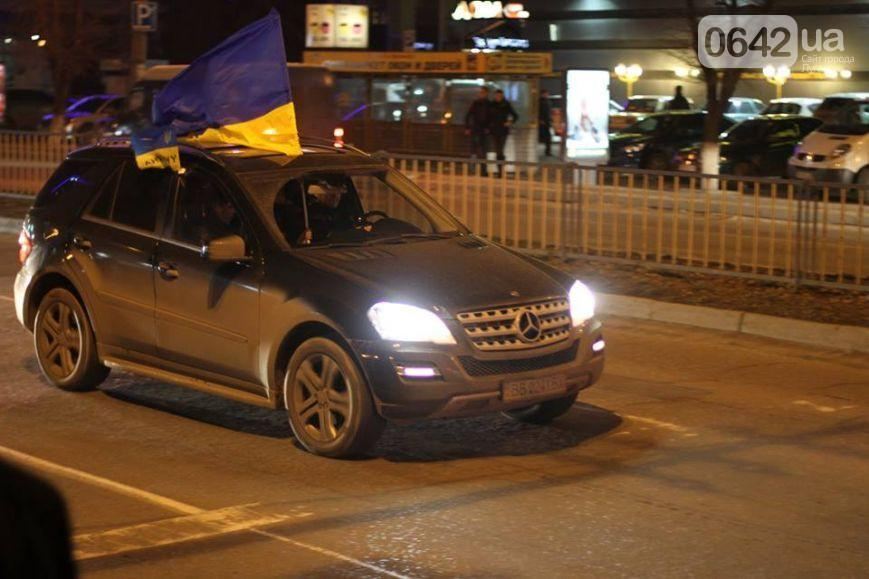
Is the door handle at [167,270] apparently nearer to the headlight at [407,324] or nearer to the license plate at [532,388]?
the headlight at [407,324]

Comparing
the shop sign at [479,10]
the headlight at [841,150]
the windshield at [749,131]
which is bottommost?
the headlight at [841,150]

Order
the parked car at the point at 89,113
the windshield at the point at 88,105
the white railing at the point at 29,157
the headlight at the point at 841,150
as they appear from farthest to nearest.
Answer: the windshield at the point at 88,105, the parked car at the point at 89,113, the headlight at the point at 841,150, the white railing at the point at 29,157

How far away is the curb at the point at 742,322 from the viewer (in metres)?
11.5

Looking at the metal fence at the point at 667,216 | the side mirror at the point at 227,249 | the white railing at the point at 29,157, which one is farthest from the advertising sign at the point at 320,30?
the side mirror at the point at 227,249

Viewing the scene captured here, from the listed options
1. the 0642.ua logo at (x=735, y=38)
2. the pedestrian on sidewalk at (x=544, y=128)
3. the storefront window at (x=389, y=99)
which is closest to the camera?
the 0642.ua logo at (x=735, y=38)

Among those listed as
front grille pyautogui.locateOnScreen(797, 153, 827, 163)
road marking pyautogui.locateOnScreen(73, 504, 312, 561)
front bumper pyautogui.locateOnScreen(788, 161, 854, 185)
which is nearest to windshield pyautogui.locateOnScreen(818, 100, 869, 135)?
front grille pyautogui.locateOnScreen(797, 153, 827, 163)

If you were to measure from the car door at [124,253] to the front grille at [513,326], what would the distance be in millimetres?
2196

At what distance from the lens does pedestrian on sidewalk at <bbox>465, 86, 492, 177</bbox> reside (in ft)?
93.9

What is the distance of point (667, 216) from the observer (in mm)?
13922

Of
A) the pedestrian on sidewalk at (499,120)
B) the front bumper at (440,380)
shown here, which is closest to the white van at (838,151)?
the pedestrian on sidewalk at (499,120)

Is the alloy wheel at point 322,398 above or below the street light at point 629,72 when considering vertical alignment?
below

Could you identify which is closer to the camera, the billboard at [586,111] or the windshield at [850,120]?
the windshield at [850,120]

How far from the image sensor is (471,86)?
32812 mm

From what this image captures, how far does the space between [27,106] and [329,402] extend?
4744cm
